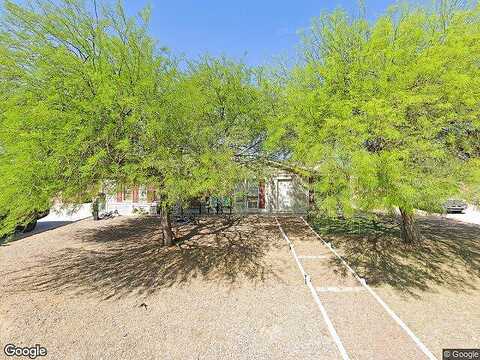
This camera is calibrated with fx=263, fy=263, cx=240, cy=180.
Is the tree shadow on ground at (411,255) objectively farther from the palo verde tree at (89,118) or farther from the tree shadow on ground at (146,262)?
the palo verde tree at (89,118)

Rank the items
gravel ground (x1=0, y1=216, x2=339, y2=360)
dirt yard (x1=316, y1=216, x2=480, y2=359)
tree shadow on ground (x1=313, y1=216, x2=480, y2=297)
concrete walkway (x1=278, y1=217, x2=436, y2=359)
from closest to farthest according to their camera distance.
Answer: concrete walkway (x1=278, y1=217, x2=436, y2=359) → gravel ground (x1=0, y1=216, x2=339, y2=360) → dirt yard (x1=316, y1=216, x2=480, y2=359) → tree shadow on ground (x1=313, y1=216, x2=480, y2=297)

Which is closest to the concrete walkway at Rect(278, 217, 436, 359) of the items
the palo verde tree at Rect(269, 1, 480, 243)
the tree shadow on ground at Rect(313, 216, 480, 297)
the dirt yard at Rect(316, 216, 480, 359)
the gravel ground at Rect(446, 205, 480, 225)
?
the dirt yard at Rect(316, 216, 480, 359)

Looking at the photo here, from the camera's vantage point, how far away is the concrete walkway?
485 centimetres

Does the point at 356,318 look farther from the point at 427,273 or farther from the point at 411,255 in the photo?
the point at 411,255

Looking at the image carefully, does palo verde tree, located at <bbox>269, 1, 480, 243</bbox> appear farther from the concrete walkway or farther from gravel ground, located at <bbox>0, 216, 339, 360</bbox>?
gravel ground, located at <bbox>0, 216, 339, 360</bbox>

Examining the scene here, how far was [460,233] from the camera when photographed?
13.5 metres

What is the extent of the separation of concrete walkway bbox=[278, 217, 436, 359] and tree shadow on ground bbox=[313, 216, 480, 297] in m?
0.75

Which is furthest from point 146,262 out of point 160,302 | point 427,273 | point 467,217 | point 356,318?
point 467,217

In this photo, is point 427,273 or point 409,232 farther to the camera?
point 409,232

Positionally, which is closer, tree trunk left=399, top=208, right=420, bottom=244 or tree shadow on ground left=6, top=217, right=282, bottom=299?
tree shadow on ground left=6, top=217, right=282, bottom=299

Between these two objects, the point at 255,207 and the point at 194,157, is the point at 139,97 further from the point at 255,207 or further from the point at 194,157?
the point at 255,207

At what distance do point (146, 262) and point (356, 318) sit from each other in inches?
286

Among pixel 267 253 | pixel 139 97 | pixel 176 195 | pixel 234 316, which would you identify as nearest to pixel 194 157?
pixel 176 195

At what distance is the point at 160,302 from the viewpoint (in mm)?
6863
